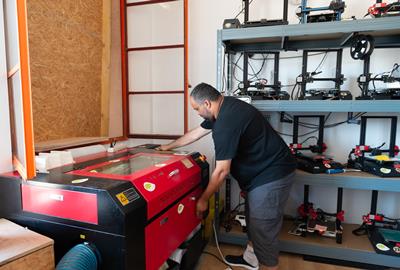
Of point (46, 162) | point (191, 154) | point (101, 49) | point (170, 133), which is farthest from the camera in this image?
point (170, 133)

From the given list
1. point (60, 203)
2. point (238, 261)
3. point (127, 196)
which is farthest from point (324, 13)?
point (60, 203)

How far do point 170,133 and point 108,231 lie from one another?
1.95 m

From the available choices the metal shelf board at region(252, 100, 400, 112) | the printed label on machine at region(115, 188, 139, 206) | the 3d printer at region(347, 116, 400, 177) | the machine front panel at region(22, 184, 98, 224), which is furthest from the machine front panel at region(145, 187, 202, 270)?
the 3d printer at region(347, 116, 400, 177)

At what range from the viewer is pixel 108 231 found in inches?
46.3

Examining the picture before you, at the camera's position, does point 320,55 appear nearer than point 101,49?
Yes

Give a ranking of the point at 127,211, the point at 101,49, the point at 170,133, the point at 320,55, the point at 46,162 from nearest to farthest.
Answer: the point at 127,211
the point at 46,162
the point at 320,55
the point at 101,49
the point at 170,133

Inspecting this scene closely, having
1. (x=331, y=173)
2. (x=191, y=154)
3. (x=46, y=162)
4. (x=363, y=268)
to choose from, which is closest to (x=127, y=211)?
(x=46, y=162)

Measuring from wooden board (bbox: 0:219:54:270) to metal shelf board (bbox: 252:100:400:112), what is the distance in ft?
5.23

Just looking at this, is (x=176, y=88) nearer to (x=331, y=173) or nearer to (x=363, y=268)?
(x=331, y=173)

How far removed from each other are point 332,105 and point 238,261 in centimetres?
138

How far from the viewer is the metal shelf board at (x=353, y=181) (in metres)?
1.95

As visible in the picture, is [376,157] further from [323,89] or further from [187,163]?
[187,163]

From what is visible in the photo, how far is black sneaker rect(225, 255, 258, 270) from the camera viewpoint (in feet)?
6.83

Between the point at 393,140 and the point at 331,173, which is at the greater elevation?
the point at 393,140
